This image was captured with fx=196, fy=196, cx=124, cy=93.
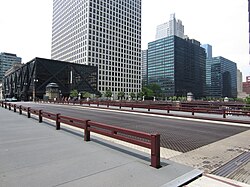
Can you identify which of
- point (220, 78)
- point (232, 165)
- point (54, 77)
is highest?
point (220, 78)

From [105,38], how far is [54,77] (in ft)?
145

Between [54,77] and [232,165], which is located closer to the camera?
[232,165]

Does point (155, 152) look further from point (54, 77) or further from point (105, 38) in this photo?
point (105, 38)

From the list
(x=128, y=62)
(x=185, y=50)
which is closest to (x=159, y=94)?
(x=128, y=62)

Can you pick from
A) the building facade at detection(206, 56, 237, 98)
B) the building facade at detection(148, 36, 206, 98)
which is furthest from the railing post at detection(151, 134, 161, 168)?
the building facade at detection(206, 56, 237, 98)

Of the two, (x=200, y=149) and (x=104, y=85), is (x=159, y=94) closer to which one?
(x=104, y=85)

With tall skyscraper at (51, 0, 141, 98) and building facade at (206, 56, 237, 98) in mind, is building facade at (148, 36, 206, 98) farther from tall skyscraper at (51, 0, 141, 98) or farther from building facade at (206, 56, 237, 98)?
tall skyscraper at (51, 0, 141, 98)

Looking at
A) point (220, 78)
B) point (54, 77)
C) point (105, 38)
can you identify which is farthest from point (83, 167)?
point (220, 78)

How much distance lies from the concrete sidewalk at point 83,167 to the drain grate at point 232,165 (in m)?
0.64

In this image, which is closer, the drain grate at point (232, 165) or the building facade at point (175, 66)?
the drain grate at point (232, 165)

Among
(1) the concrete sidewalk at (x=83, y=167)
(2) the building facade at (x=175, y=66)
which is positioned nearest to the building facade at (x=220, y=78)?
(2) the building facade at (x=175, y=66)

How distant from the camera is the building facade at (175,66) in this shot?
15125 cm

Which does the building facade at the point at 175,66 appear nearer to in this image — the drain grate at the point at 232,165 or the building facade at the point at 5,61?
the building facade at the point at 5,61

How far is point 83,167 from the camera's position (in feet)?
16.7
